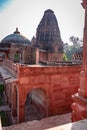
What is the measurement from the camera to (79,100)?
154 inches

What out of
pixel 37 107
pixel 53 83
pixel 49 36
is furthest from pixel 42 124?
pixel 49 36

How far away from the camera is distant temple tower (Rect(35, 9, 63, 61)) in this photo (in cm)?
2984

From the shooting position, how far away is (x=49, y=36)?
30.0 m

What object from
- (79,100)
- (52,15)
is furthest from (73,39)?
(79,100)

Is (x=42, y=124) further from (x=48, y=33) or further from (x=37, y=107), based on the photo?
(x=48, y=33)

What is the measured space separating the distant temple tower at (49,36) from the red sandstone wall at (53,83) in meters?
19.5

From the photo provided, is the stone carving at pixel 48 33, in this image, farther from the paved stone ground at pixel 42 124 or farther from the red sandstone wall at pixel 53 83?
the paved stone ground at pixel 42 124

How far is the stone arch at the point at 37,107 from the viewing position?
9450 millimetres

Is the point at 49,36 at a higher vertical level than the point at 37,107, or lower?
higher

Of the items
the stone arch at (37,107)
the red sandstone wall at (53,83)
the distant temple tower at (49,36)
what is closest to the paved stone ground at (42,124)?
the red sandstone wall at (53,83)

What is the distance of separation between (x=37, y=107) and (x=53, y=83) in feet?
9.63

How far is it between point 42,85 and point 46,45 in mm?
22049

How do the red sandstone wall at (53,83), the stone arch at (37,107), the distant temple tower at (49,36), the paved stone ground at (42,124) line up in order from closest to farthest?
1. the paved stone ground at (42,124)
2. the red sandstone wall at (53,83)
3. the stone arch at (37,107)
4. the distant temple tower at (49,36)

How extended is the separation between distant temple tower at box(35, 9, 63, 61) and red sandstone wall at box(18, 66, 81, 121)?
19498 mm
